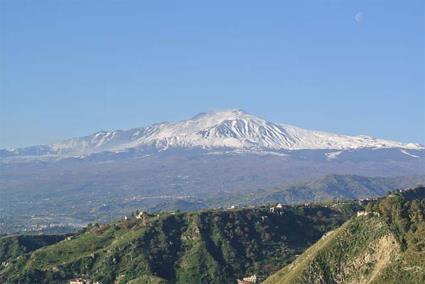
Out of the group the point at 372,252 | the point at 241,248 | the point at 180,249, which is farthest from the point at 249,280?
the point at 372,252

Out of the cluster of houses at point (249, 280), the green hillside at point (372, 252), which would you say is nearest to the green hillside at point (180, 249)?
the cluster of houses at point (249, 280)

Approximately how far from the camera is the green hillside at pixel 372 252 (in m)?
97.1

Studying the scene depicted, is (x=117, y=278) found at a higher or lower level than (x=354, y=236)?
lower

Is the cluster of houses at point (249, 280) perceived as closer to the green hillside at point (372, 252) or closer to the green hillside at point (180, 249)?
the green hillside at point (180, 249)

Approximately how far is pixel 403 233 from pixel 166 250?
1809 inches

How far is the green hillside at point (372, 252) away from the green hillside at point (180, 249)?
21881 mm

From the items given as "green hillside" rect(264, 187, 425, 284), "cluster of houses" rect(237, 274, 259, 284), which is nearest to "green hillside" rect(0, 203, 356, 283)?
"cluster of houses" rect(237, 274, 259, 284)

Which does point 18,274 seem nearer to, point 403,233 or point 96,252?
point 96,252

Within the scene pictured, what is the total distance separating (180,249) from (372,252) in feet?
137

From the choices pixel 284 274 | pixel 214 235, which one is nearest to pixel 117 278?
pixel 214 235

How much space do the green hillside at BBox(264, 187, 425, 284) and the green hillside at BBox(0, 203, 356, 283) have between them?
2188 centimetres

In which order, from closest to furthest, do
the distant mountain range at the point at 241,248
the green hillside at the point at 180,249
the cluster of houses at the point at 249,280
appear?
the distant mountain range at the point at 241,248 < the cluster of houses at the point at 249,280 < the green hillside at the point at 180,249

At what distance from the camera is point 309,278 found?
104 metres

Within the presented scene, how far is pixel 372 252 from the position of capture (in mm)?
106562
